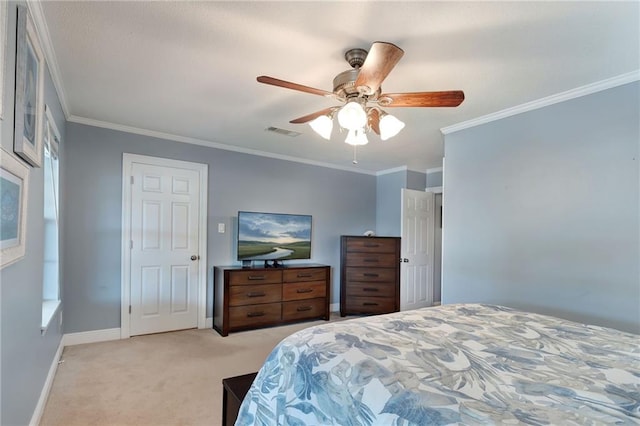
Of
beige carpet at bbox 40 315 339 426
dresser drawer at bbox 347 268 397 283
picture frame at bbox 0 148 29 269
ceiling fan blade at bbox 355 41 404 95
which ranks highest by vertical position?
ceiling fan blade at bbox 355 41 404 95

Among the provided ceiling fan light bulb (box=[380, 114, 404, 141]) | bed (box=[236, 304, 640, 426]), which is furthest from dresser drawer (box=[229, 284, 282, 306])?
ceiling fan light bulb (box=[380, 114, 404, 141])

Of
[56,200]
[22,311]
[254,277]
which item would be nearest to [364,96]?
[22,311]

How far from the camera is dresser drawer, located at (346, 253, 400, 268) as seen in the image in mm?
4793

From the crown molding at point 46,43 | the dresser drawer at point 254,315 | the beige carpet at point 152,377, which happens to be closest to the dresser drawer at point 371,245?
the dresser drawer at point 254,315

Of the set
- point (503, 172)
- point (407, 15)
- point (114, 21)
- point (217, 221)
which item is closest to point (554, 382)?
point (407, 15)

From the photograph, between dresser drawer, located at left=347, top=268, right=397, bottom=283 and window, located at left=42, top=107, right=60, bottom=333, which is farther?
dresser drawer, located at left=347, top=268, right=397, bottom=283

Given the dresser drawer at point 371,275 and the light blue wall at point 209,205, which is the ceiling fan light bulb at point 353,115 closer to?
the light blue wall at point 209,205

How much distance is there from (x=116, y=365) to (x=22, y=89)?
2359mm

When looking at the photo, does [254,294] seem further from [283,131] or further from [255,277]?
→ [283,131]

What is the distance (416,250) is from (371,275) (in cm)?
76

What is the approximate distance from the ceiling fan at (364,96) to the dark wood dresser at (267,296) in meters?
2.35

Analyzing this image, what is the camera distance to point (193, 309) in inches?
157

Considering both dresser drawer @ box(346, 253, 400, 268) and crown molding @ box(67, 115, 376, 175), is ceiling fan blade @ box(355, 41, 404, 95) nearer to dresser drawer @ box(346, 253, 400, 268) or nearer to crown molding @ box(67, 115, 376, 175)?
crown molding @ box(67, 115, 376, 175)

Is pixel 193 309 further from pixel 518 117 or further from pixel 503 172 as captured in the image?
pixel 518 117
